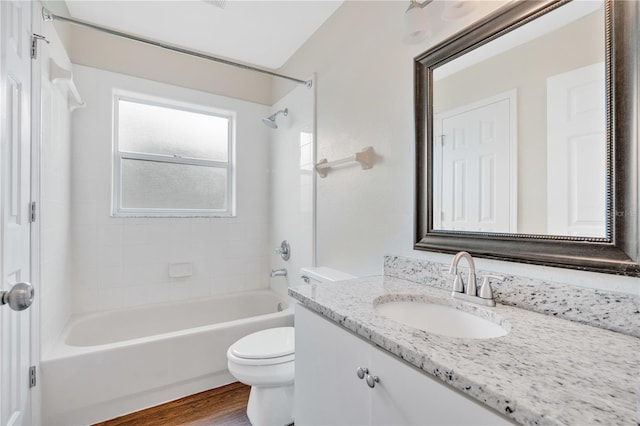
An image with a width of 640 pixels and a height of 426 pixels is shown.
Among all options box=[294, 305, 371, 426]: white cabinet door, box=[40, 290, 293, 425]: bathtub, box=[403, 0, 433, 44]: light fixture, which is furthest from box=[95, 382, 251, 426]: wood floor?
box=[403, 0, 433, 44]: light fixture

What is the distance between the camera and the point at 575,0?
2.79 ft

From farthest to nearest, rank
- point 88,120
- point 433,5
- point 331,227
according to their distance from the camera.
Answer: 1. point 88,120
2. point 331,227
3. point 433,5

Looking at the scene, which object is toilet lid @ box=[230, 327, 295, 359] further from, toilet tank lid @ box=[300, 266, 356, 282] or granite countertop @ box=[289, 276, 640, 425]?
granite countertop @ box=[289, 276, 640, 425]

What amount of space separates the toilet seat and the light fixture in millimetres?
1555

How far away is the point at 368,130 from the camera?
1.64 metres

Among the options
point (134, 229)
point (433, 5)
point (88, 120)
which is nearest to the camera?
point (433, 5)

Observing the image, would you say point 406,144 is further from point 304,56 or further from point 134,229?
point 134,229

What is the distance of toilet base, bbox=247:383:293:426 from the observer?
4.98ft

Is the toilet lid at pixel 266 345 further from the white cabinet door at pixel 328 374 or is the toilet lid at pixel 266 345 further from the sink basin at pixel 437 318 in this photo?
the sink basin at pixel 437 318

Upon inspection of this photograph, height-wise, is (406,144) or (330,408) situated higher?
(406,144)

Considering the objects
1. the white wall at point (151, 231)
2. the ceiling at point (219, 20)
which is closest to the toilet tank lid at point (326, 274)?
the white wall at point (151, 231)

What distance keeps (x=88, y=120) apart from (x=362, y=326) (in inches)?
94.7

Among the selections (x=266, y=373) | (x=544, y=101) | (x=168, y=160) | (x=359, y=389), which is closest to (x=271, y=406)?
(x=266, y=373)

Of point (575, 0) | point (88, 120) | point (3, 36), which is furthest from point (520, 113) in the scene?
point (88, 120)
